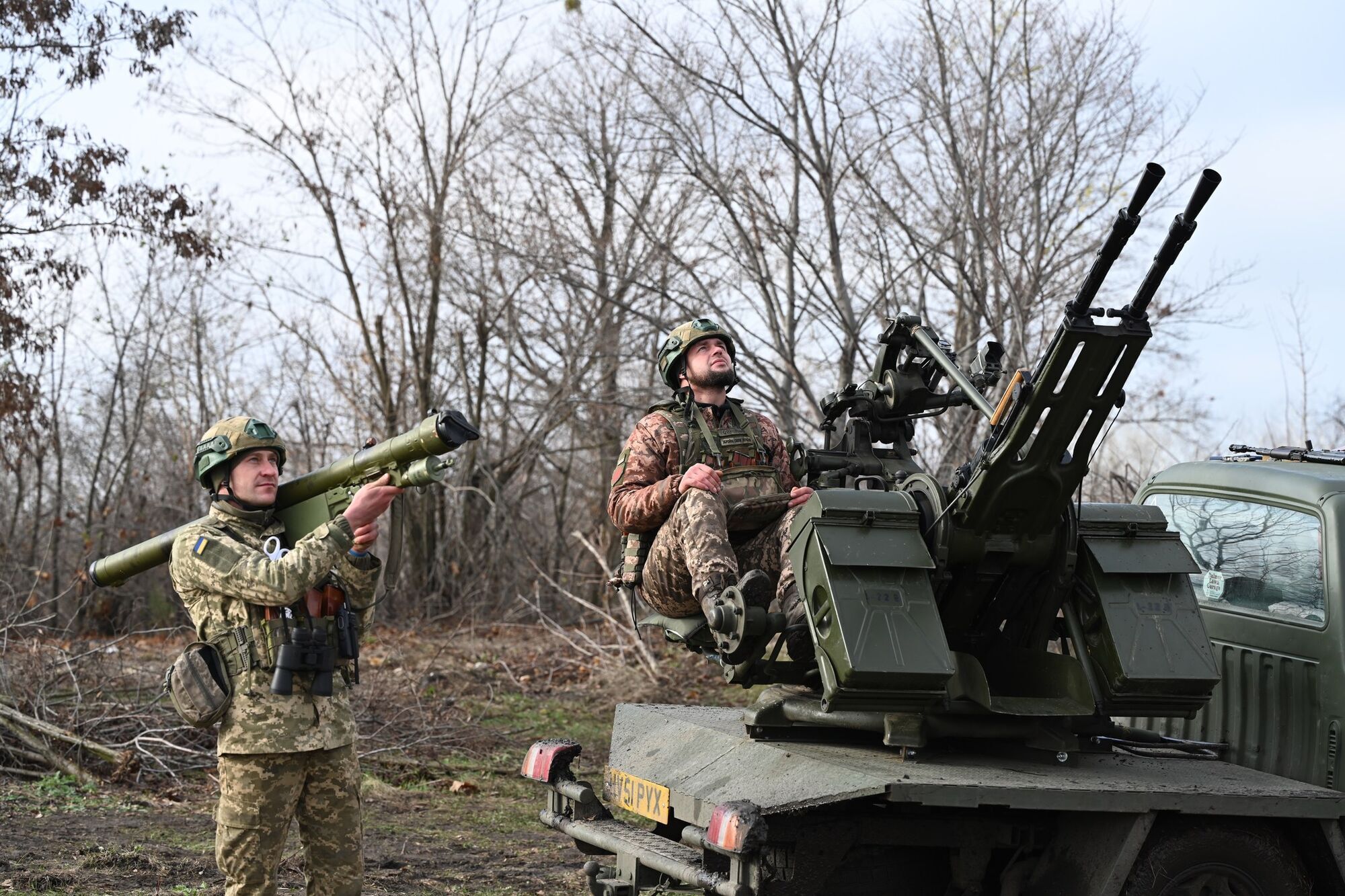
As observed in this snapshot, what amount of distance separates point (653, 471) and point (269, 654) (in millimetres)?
1771

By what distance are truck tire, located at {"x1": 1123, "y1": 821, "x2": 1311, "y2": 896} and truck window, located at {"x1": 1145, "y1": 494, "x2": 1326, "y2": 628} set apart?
0.92m

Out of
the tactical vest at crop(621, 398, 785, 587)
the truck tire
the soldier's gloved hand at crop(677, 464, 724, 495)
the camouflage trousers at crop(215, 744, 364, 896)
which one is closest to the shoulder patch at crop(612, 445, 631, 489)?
the tactical vest at crop(621, 398, 785, 587)

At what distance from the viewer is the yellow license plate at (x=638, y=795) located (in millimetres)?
5633

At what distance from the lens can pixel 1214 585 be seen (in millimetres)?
6094

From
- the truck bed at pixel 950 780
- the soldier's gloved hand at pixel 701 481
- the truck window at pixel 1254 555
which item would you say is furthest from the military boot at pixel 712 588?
the truck window at pixel 1254 555

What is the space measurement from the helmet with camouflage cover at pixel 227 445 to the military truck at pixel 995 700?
1.89 meters

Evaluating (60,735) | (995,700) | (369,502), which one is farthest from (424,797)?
(995,700)

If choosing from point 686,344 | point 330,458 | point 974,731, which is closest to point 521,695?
point 686,344

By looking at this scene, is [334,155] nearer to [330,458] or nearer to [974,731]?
[330,458]

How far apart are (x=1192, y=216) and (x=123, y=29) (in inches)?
513

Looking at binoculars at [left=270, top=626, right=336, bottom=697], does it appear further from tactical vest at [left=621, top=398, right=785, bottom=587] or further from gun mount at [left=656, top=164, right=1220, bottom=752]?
gun mount at [left=656, top=164, right=1220, bottom=752]

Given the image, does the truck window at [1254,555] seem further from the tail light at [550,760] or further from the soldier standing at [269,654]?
the soldier standing at [269,654]

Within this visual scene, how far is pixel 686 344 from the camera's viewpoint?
245 inches

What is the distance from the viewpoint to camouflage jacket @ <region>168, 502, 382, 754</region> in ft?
16.4
